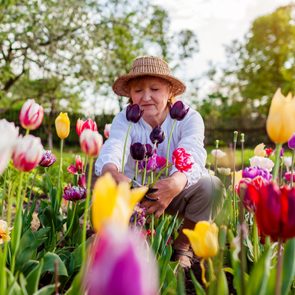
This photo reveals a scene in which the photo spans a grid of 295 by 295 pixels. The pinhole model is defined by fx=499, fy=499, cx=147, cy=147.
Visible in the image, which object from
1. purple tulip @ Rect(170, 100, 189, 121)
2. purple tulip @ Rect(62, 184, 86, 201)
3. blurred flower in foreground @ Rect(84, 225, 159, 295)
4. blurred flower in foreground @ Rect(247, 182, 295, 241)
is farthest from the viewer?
purple tulip @ Rect(62, 184, 86, 201)

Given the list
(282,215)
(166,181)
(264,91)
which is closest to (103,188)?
(282,215)

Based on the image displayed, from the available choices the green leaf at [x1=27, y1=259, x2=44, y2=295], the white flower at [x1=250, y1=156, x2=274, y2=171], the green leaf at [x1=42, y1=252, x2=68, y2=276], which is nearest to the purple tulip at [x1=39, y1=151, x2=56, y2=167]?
the green leaf at [x1=42, y1=252, x2=68, y2=276]

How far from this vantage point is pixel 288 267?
119cm

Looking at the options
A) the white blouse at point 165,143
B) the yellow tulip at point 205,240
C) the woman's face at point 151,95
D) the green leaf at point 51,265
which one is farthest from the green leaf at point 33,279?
the woman's face at point 151,95

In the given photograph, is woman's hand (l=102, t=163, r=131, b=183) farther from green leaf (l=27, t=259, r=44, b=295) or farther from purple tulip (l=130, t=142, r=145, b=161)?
green leaf (l=27, t=259, r=44, b=295)

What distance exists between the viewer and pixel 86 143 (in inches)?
39.0

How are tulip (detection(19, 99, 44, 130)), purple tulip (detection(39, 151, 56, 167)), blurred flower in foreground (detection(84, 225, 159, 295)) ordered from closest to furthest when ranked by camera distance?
blurred flower in foreground (detection(84, 225, 159, 295)) → tulip (detection(19, 99, 44, 130)) → purple tulip (detection(39, 151, 56, 167))

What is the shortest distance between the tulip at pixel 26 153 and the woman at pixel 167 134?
3.33ft

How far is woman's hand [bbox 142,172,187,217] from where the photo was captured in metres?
1.85

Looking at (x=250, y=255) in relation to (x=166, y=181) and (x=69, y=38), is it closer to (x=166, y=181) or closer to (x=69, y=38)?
(x=166, y=181)

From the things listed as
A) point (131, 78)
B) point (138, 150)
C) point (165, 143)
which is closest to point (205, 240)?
point (138, 150)

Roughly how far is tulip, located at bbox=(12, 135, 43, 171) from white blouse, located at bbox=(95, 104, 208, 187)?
109cm

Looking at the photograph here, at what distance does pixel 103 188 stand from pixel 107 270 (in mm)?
211

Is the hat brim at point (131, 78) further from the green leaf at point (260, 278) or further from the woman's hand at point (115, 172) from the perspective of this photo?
the green leaf at point (260, 278)
